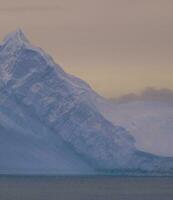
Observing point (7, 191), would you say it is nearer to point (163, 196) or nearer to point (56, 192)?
point (56, 192)

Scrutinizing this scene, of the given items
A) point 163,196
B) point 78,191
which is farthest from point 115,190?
point 163,196

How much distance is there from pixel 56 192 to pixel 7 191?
5544mm

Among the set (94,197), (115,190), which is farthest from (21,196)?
(115,190)

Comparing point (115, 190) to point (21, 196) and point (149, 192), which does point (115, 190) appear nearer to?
point (149, 192)

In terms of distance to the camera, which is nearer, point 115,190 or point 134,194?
point 134,194

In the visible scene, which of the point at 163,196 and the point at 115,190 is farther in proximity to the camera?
the point at 115,190

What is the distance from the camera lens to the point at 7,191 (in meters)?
189

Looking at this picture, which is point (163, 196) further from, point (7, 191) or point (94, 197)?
point (7, 191)

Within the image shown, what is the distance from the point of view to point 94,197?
579 feet

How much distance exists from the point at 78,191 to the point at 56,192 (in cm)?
616

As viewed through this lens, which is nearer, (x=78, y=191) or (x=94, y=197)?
(x=94, y=197)

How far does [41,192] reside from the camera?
608 feet

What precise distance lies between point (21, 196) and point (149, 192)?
17.0 m

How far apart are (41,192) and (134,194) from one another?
9537mm
